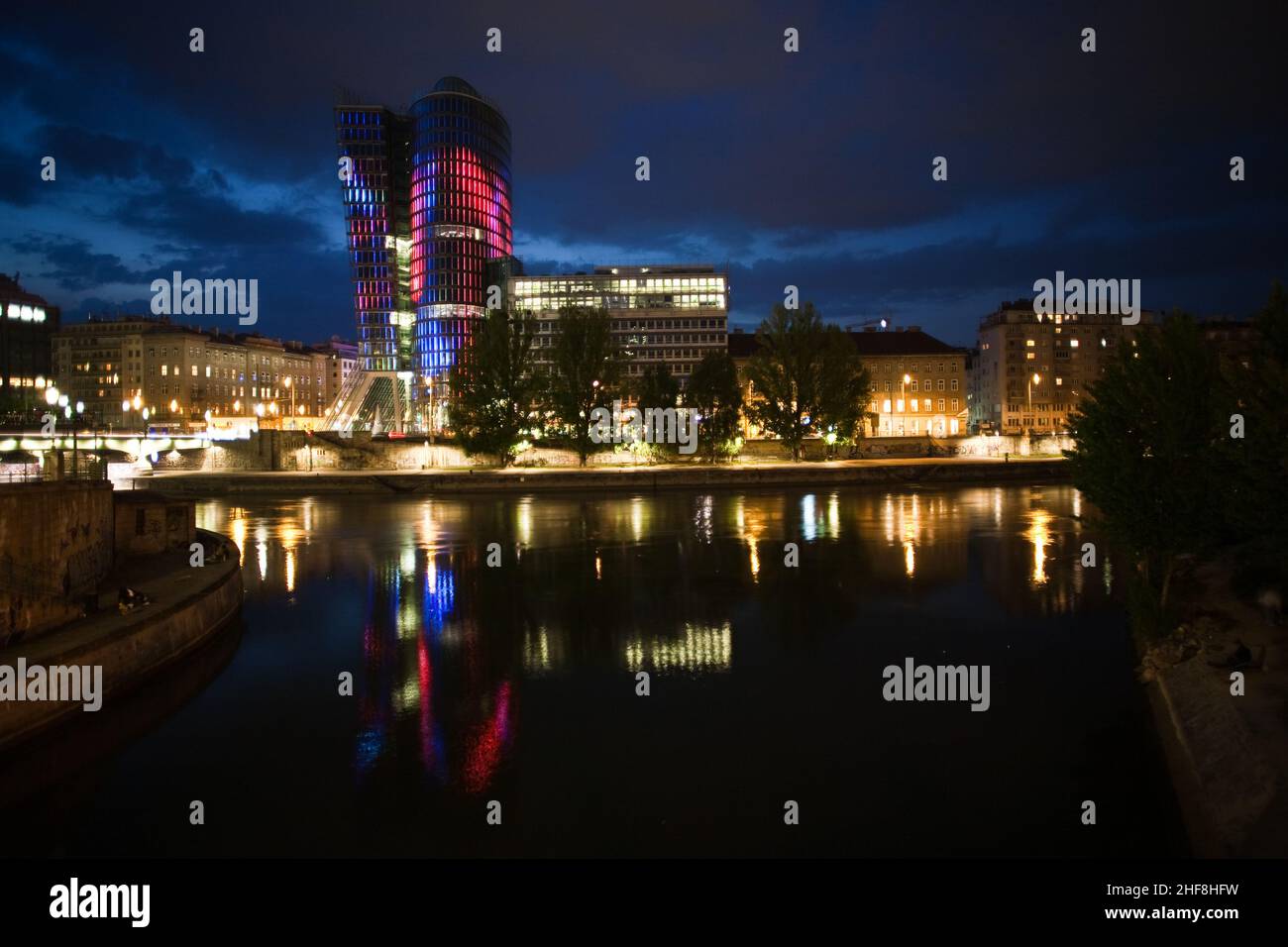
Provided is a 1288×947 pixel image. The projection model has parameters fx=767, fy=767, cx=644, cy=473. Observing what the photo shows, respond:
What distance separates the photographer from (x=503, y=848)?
33.3 ft

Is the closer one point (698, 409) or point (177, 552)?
point (177, 552)

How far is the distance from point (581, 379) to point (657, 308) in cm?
6224

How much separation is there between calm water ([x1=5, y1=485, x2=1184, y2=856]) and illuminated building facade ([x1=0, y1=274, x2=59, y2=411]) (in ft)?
511

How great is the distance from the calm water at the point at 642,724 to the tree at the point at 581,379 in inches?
2064

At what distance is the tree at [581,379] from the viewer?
8150 centimetres

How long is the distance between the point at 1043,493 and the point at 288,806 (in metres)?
61.8

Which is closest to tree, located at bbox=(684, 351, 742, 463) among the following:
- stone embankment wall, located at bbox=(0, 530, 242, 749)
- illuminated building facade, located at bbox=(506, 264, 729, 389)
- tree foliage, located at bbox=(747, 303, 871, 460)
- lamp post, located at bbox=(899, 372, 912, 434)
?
tree foliage, located at bbox=(747, 303, 871, 460)

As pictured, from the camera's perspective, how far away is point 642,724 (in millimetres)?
Answer: 14383

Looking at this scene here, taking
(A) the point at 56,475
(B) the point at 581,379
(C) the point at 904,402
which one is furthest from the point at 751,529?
(C) the point at 904,402

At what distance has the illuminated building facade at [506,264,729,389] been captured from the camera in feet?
455

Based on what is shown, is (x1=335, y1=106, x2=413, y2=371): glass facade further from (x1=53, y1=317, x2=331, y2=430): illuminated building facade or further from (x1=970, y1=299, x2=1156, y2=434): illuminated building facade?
(x1=970, y1=299, x2=1156, y2=434): illuminated building facade

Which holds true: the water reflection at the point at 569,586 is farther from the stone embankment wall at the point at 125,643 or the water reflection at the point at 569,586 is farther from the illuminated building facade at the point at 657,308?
the illuminated building facade at the point at 657,308
